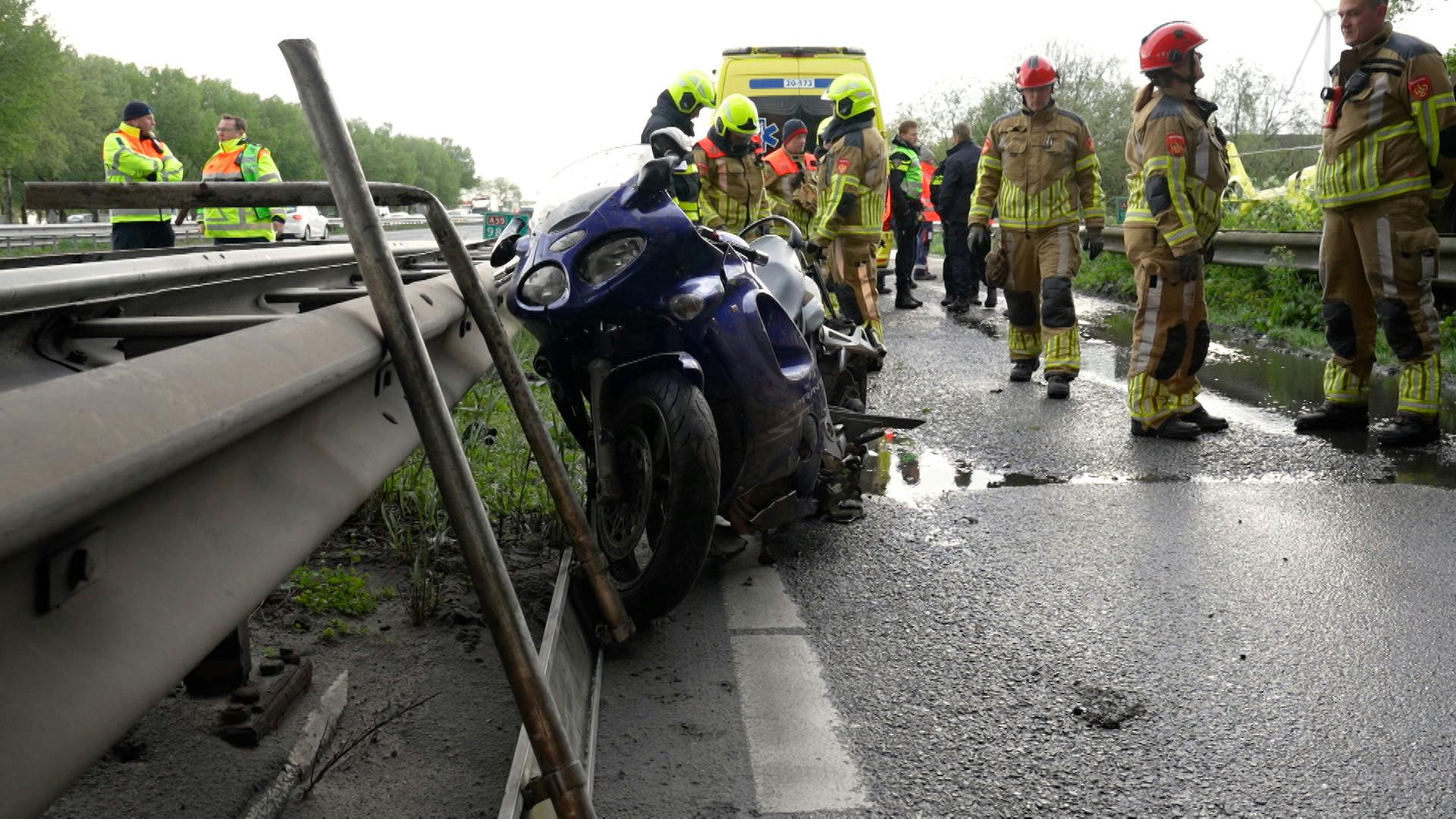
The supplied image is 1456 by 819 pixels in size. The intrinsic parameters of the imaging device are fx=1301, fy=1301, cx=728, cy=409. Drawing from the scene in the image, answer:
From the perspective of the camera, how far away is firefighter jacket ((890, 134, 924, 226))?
16625 millimetres

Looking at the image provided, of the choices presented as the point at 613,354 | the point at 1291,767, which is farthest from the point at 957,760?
the point at 613,354

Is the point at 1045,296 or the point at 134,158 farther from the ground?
the point at 134,158

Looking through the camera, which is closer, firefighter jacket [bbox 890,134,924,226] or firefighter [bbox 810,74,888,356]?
firefighter [bbox 810,74,888,356]

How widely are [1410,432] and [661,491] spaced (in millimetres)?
4648

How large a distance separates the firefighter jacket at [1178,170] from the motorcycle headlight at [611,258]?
4321mm

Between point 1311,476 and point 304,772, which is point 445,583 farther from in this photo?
point 1311,476

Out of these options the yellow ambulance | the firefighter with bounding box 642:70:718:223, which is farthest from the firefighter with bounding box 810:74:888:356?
the yellow ambulance

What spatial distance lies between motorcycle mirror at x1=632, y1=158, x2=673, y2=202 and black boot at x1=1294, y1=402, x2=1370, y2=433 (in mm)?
4571

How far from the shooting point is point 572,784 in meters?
2.09

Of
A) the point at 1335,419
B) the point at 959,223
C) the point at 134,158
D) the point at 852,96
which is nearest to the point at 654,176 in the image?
the point at 1335,419

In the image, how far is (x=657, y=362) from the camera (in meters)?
3.88

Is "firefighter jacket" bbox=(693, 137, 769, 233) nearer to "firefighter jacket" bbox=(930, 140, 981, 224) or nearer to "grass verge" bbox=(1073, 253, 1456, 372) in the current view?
"grass verge" bbox=(1073, 253, 1456, 372)

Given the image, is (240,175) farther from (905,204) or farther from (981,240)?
(905,204)

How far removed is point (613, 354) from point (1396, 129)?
504cm
